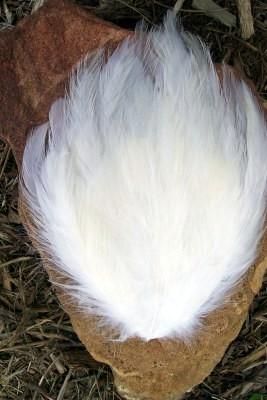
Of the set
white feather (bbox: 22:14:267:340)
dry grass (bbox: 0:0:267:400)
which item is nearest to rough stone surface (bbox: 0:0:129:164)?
white feather (bbox: 22:14:267:340)

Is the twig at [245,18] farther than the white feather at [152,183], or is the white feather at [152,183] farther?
the twig at [245,18]

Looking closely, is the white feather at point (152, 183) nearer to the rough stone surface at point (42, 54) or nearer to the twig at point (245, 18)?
the rough stone surface at point (42, 54)

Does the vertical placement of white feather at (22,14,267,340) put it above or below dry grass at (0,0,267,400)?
above

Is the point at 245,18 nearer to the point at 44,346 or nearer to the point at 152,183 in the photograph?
the point at 152,183

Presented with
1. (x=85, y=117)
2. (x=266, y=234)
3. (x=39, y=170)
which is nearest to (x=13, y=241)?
(x=39, y=170)

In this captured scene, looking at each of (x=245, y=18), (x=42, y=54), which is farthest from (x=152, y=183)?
(x=245, y=18)

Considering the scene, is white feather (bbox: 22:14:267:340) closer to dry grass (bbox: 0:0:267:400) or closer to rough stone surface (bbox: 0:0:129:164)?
rough stone surface (bbox: 0:0:129:164)

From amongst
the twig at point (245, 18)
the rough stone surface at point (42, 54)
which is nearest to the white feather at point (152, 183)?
the rough stone surface at point (42, 54)
